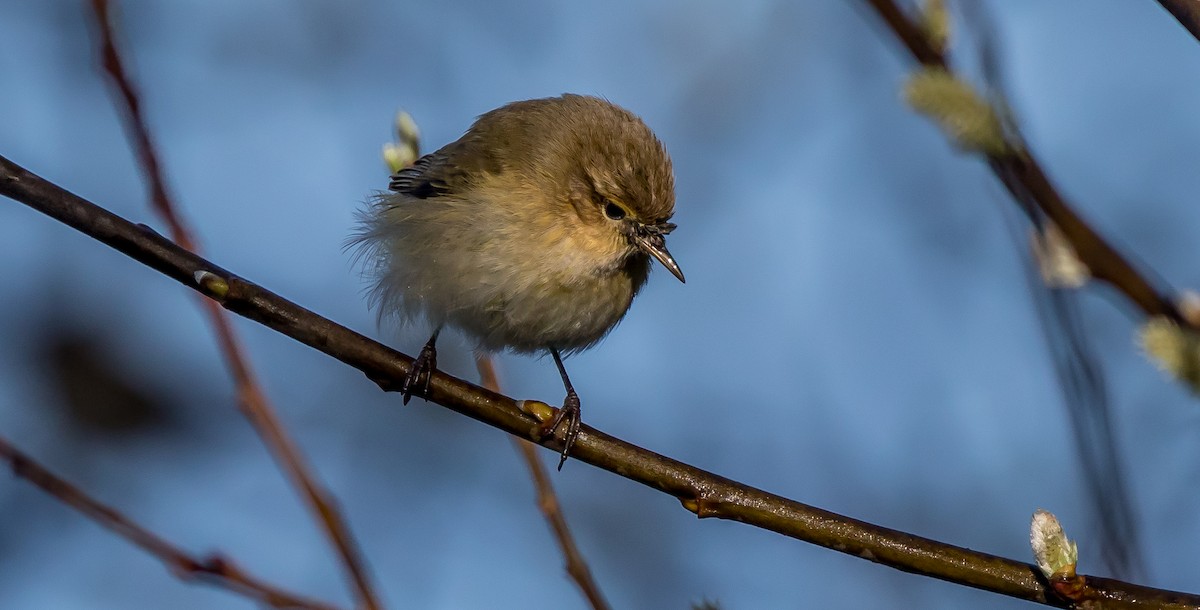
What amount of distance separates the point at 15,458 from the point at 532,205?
2.14 m

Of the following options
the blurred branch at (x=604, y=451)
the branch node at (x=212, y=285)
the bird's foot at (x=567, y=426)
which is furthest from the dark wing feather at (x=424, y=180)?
the branch node at (x=212, y=285)

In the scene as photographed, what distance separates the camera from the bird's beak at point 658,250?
4090 millimetres

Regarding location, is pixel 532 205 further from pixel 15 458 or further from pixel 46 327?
pixel 46 327

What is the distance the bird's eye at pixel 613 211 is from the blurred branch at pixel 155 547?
7.00 ft

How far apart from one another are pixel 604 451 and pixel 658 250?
4.70 feet

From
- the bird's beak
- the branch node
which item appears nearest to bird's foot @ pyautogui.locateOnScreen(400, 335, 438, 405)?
the branch node

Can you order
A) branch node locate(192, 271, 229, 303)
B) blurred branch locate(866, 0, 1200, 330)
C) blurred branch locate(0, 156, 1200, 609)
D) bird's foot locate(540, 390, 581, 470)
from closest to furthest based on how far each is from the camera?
blurred branch locate(866, 0, 1200, 330) < blurred branch locate(0, 156, 1200, 609) < branch node locate(192, 271, 229, 303) < bird's foot locate(540, 390, 581, 470)

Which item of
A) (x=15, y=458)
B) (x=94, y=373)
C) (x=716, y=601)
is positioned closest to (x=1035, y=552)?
(x=716, y=601)

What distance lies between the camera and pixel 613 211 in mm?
4223

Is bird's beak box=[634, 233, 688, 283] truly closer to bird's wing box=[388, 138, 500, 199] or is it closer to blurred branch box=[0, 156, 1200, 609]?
bird's wing box=[388, 138, 500, 199]

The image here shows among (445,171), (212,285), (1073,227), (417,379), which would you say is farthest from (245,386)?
(445,171)

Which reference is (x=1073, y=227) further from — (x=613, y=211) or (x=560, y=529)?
(x=613, y=211)

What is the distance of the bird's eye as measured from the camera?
4.21 meters

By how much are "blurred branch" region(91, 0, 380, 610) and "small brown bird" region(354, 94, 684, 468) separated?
3.93 ft
